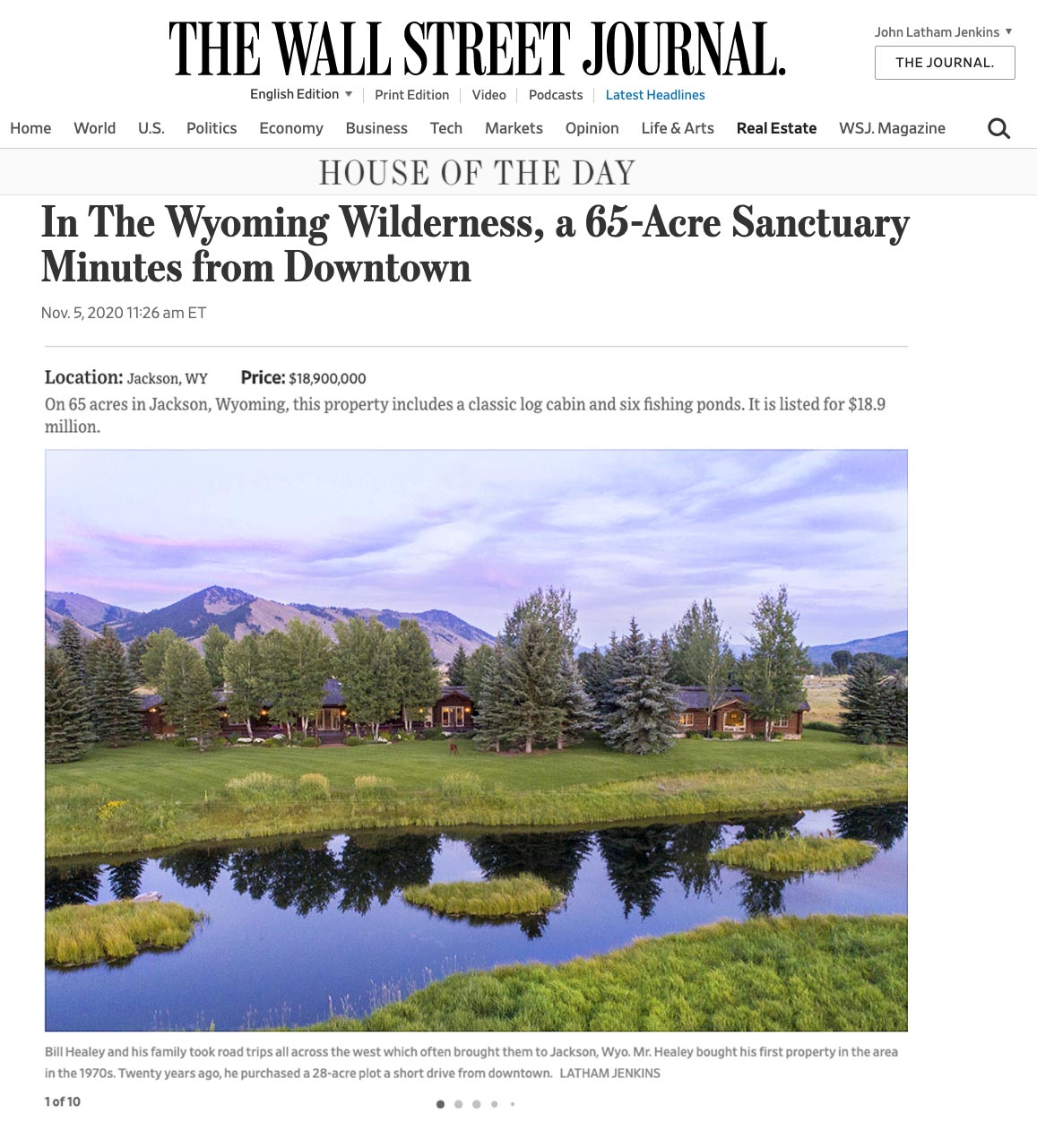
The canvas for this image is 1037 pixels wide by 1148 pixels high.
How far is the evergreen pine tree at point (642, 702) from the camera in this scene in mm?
29453

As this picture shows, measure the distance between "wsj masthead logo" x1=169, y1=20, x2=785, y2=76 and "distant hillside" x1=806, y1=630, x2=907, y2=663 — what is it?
321 inches

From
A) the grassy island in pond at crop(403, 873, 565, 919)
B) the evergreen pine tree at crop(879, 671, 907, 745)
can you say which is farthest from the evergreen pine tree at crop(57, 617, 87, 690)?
the evergreen pine tree at crop(879, 671, 907, 745)

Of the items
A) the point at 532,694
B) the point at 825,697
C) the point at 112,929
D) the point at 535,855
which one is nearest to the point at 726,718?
the point at 825,697

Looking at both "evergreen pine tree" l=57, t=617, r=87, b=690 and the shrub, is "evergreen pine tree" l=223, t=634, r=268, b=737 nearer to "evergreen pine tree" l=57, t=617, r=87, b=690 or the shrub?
"evergreen pine tree" l=57, t=617, r=87, b=690

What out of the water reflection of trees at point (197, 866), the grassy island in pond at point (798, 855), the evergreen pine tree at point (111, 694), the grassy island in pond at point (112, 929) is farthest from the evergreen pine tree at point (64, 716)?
the grassy island in pond at point (798, 855)

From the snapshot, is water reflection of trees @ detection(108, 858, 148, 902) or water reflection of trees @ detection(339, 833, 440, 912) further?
water reflection of trees @ detection(339, 833, 440, 912)

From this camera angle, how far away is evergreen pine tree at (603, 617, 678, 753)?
29453 mm

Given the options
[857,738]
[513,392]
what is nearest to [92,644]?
[513,392]

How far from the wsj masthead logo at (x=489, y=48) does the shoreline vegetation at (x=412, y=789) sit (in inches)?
715

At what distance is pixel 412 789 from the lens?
71.9 feet

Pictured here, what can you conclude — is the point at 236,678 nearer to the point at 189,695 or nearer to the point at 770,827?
the point at 189,695

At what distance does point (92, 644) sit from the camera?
96.2 feet

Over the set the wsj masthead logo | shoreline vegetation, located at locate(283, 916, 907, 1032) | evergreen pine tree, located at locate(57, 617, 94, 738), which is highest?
the wsj masthead logo

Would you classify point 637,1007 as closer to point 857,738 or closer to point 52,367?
point 52,367
